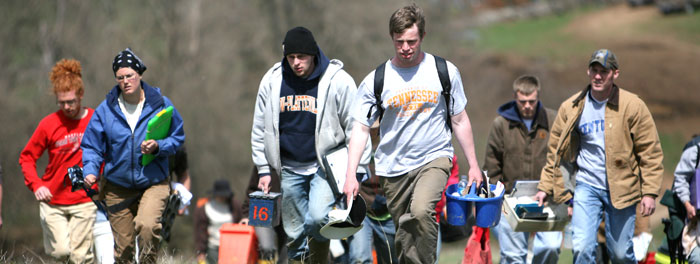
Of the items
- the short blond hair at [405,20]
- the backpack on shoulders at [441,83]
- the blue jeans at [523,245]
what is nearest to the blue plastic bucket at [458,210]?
the backpack on shoulders at [441,83]

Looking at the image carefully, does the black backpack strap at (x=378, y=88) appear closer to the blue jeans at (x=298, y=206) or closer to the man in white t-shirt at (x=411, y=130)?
the man in white t-shirt at (x=411, y=130)

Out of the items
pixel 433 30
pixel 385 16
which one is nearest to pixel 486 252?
pixel 385 16

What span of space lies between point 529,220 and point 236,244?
8.80 ft

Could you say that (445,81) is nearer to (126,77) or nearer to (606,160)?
(606,160)

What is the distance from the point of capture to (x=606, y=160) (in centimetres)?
578

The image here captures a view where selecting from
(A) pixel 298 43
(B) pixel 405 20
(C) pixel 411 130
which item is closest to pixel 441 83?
(C) pixel 411 130

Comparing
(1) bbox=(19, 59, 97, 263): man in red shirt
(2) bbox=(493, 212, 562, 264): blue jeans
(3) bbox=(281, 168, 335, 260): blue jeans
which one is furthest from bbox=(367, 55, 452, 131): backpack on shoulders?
(1) bbox=(19, 59, 97, 263): man in red shirt

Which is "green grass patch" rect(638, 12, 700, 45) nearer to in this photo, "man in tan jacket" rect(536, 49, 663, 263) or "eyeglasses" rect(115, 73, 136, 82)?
"man in tan jacket" rect(536, 49, 663, 263)

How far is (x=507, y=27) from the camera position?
196 feet

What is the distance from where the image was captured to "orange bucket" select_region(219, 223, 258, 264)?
6727 mm

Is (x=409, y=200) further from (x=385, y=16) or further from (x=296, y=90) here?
(x=385, y=16)

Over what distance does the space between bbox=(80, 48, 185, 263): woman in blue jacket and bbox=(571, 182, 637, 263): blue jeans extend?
3361mm

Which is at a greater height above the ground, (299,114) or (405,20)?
(405,20)

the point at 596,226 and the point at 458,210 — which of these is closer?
the point at 458,210
